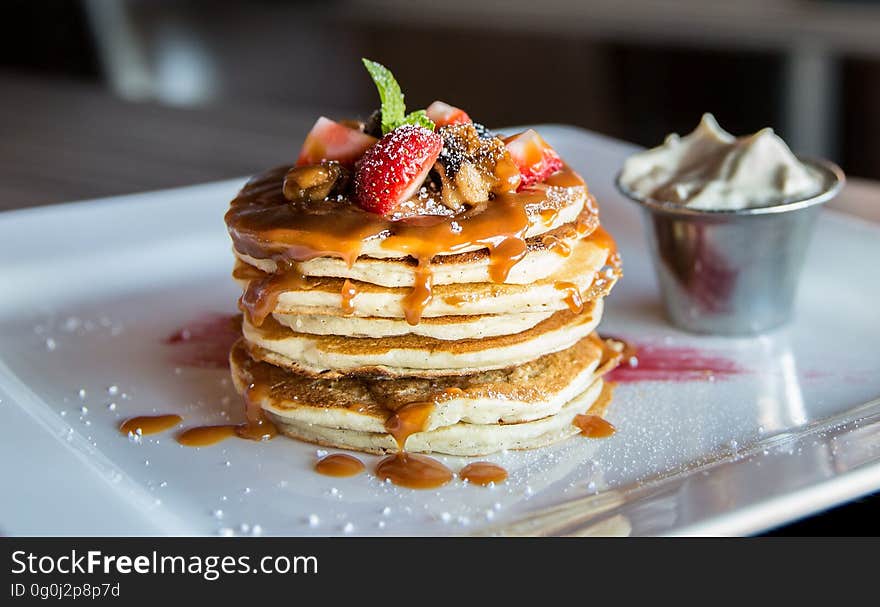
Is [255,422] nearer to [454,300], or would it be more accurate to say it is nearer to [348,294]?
[348,294]

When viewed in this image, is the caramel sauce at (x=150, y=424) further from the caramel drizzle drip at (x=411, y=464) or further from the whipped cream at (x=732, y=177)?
the whipped cream at (x=732, y=177)

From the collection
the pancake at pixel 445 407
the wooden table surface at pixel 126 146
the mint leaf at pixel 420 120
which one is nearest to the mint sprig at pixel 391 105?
the mint leaf at pixel 420 120

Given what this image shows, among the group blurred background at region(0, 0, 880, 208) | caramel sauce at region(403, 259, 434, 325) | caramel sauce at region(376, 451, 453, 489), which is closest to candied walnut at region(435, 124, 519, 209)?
caramel sauce at region(403, 259, 434, 325)

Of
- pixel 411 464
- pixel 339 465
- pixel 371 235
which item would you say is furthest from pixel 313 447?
pixel 371 235

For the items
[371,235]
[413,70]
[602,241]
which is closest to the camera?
[371,235]

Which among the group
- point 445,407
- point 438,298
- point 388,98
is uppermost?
point 388,98

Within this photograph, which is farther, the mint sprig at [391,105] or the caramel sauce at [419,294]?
the mint sprig at [391,105]
